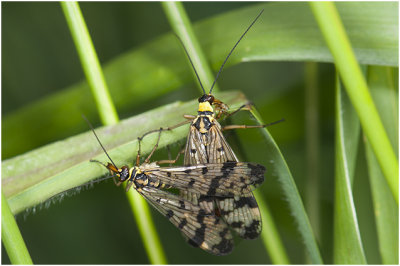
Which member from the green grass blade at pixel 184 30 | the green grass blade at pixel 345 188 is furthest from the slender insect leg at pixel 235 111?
the green grass blade at pixel 345 188

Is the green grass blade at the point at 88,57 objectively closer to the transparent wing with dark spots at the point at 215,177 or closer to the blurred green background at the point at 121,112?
the transparent wing with dark spots at the point at 215,177

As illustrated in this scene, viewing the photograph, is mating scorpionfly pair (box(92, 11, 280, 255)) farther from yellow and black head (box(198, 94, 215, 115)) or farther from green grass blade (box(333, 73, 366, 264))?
green grass blade (box(333, 73, 366, 264))

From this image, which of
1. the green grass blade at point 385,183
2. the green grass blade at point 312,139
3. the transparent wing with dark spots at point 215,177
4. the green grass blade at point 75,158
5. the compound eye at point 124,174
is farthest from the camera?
the green grass blade at point 312,139

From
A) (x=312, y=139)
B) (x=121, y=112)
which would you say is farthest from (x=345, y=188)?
(x=121, y=112)

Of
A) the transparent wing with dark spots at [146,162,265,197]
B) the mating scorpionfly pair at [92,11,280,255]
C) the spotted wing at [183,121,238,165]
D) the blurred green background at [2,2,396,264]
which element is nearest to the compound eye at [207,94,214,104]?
the mating scorpionfly pair at [92,11,280,255]

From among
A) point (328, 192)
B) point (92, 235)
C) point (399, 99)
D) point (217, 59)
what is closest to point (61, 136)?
point (92, 235)

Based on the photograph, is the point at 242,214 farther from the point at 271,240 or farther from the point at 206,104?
Answer: the point at 206,104
